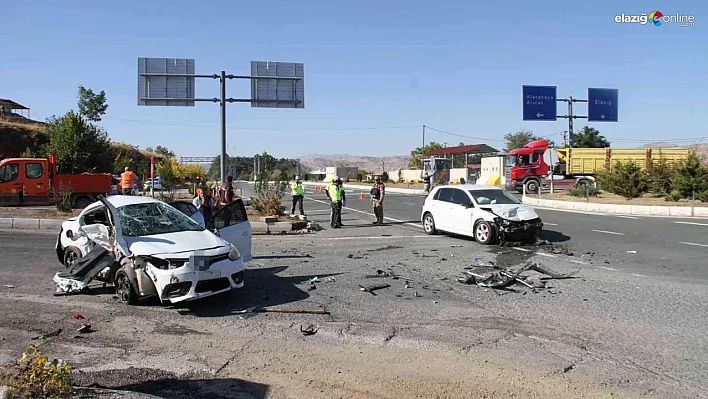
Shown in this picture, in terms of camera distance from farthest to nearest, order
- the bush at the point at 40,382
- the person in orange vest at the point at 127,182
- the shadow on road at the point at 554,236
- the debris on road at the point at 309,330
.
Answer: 1. the person in orange vest at the point at 127,182
2. the shadow on road at the point at 554,236
3. the debris on road at the point at 309,330
4. the bush at the point at 40,382

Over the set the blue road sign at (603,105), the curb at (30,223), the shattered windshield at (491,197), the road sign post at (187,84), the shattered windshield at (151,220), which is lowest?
the curb at (30,223)

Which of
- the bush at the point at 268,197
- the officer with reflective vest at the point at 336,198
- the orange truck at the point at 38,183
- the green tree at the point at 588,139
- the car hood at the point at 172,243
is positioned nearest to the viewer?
the car hood at the point at 172,243

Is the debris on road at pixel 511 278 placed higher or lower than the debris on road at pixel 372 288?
higher

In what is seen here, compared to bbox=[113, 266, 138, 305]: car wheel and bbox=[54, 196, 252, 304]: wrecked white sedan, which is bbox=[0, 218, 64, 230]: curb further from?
bbox=[113, 266, 138, 305]: car wheel

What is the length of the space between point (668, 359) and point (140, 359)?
16.7 ft

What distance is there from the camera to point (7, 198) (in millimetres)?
22016

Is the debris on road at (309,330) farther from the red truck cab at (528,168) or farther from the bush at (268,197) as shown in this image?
the red truck cab at (528,168)

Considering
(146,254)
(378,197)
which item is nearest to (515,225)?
(378,197)

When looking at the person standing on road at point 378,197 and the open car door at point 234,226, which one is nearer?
the open car door at point 234,226

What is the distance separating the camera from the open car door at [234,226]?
9.27 m

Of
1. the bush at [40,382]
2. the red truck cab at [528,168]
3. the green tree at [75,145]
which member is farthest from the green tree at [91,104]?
the bush at [40,382]

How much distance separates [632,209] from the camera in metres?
23.7

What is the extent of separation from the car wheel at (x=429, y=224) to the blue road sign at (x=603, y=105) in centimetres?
Answer: 2790

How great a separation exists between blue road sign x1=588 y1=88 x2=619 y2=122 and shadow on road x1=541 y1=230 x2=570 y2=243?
26780mm
